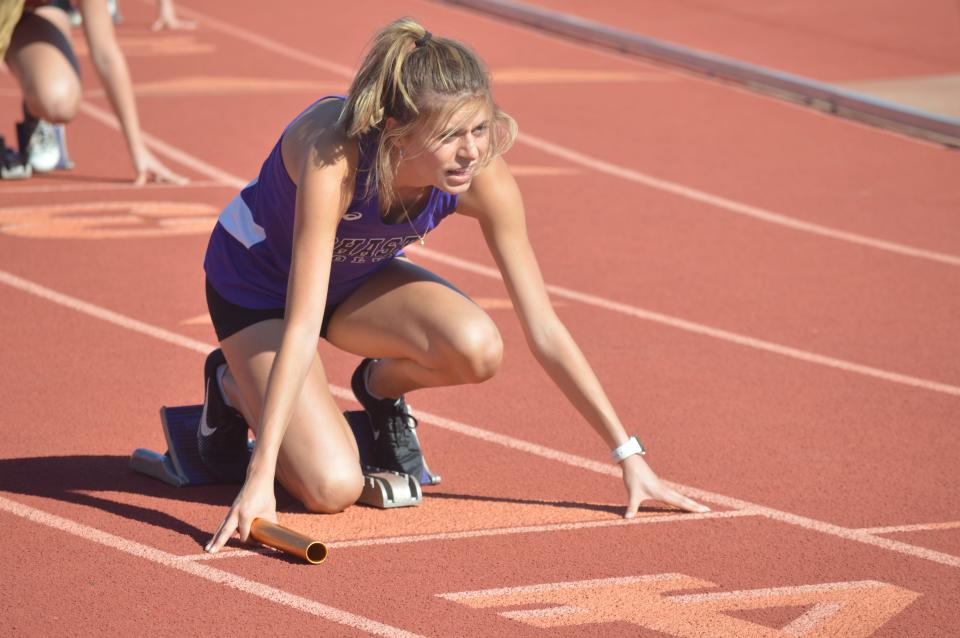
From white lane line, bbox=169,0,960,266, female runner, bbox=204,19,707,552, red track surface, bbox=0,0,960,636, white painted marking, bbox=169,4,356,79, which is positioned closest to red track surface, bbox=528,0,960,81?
red track surface, bbox=0,0,960,636

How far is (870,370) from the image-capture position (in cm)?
568

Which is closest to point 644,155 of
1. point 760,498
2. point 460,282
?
point 460,282

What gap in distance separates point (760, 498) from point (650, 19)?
10.8 meters

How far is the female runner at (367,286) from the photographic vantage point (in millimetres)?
3549

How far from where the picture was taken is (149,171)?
25.8 feet

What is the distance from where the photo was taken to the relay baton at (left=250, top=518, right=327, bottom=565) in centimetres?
352

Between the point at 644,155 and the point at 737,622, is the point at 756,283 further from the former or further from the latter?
the point at 737,622

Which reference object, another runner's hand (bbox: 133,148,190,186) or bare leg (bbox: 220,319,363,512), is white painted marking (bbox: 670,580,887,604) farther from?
another runner's hand (bbox: 133,148,190,186)

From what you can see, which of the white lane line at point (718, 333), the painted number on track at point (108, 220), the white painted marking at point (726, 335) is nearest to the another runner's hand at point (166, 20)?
the painted number on track at point (108, 220)

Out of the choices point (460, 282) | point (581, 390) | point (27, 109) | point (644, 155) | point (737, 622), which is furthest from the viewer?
point (644, 155)

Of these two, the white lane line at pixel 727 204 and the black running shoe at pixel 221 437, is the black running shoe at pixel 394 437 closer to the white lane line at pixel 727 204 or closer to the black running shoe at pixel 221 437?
the black running shoe at pixel 221 437

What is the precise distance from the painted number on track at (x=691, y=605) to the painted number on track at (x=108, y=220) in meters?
4.17

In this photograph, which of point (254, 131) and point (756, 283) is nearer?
point (756, 283)

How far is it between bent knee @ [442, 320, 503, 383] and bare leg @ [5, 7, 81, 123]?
4.27m
